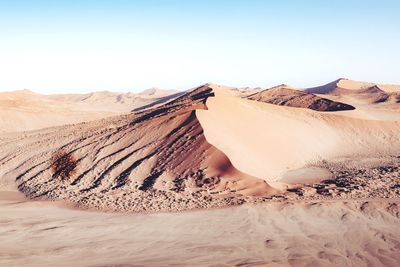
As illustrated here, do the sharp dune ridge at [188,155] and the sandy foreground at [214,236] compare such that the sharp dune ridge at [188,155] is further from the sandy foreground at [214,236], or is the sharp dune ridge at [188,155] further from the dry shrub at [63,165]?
the sandy foreground at [214,236]

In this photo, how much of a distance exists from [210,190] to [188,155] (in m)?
3.50

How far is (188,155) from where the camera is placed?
2106 cm

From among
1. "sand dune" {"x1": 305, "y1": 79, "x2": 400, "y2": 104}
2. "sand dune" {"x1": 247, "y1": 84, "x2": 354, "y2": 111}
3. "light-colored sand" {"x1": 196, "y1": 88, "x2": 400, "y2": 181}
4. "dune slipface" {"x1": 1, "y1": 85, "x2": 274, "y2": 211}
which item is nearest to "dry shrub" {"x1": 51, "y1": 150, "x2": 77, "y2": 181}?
"dune slipface" {"x1": 1, "y1": 85, "x2": 274, "y2": 211}

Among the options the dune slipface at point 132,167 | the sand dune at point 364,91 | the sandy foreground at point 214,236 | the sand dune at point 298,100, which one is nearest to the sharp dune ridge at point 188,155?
the dune slipface at point 132,167

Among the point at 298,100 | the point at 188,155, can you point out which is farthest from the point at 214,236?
the point at 298,100

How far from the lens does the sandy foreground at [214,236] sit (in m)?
10.9

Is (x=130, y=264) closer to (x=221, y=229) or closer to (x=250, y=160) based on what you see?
(x=221, y=229)

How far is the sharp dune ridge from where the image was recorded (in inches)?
709

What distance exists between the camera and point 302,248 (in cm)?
1170

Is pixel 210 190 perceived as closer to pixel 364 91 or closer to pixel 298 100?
pixel 298 100

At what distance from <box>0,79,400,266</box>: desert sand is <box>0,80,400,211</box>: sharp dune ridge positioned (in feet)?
0.27

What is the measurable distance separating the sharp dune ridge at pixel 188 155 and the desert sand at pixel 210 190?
8 cm

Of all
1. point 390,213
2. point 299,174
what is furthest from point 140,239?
point 299,174

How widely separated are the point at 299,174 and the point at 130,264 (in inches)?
540
